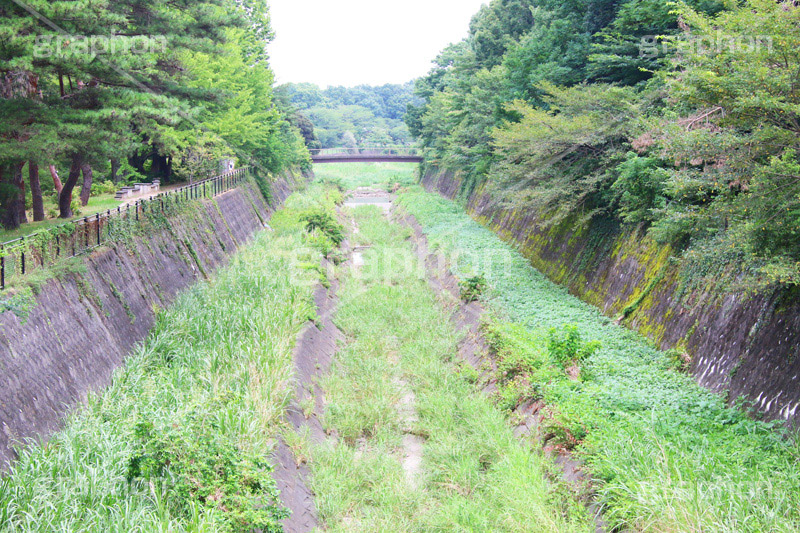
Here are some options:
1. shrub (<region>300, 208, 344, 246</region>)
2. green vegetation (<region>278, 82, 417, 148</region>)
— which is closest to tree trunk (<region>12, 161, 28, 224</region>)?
shrub (<region>300, 208, 344, 246</region>)

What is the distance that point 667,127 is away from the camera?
855cm

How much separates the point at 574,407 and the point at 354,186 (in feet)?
182

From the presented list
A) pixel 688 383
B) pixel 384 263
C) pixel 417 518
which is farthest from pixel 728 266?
pixel 384 263

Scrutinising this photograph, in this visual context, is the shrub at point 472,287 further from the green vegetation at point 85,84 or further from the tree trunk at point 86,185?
the tree trunk at point 86,185

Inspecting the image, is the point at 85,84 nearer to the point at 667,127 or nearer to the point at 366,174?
the point at 667,127

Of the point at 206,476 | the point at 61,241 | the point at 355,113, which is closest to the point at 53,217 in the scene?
the point at 61,241

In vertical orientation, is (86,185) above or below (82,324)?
above

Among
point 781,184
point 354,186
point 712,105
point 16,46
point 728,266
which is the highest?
point 16,46

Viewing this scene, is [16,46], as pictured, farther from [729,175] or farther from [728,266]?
[728,266]

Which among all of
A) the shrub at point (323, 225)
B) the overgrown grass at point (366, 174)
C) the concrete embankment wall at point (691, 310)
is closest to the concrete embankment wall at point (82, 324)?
the shrub at point (323, 225)

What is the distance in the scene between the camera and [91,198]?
23.1m

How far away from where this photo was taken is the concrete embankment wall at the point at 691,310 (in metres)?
7.67

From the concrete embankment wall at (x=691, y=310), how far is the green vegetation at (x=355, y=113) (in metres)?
58.7

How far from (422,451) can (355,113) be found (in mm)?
114945
